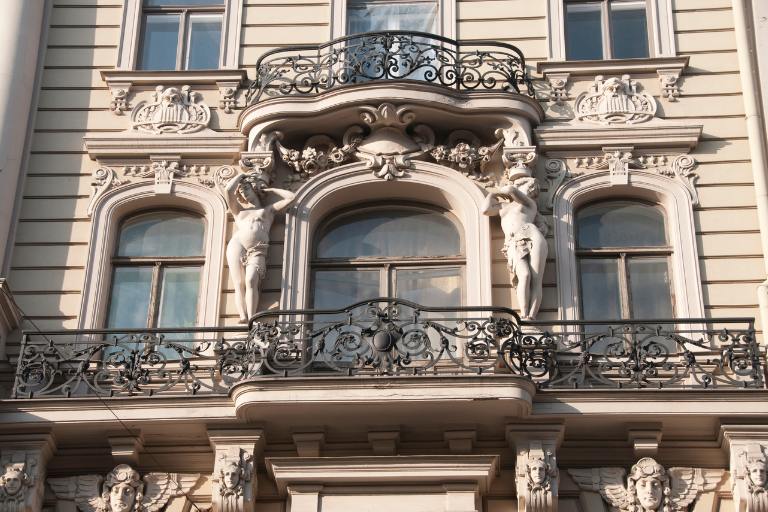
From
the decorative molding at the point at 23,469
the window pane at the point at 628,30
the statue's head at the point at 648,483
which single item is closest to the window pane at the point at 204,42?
the window pane at the point at 628,30

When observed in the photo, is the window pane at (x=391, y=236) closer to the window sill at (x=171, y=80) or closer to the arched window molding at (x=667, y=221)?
the arched window molding at (x=667, y=221)

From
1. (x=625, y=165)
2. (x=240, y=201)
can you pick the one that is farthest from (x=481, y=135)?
(x=240, y=201)

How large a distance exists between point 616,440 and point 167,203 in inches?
235

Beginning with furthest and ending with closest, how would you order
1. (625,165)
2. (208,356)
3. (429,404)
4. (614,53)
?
(614,53)
(625,165)
(208,356)
(429,404)

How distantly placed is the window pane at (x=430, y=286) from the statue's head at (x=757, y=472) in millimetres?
3795

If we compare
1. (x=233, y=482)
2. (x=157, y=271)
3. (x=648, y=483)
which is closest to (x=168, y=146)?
(x=157, y=271)

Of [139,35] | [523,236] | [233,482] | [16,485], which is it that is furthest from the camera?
[139,35]

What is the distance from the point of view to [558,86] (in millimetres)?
18906

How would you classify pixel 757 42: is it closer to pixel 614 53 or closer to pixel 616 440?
pixel 614 53

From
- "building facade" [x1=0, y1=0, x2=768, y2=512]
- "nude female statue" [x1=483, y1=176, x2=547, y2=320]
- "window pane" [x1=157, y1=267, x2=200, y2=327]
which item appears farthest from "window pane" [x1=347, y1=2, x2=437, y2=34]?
"window pane" [x1=157, y1=267, x2=200, y2=327]

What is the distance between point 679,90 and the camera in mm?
18844

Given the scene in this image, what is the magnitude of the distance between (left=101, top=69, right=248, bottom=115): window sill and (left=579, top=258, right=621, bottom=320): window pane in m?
4.63

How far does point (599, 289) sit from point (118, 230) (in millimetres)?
5540

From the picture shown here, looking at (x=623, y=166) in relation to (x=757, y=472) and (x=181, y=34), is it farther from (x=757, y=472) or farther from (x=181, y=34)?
(x=181, y=34)
